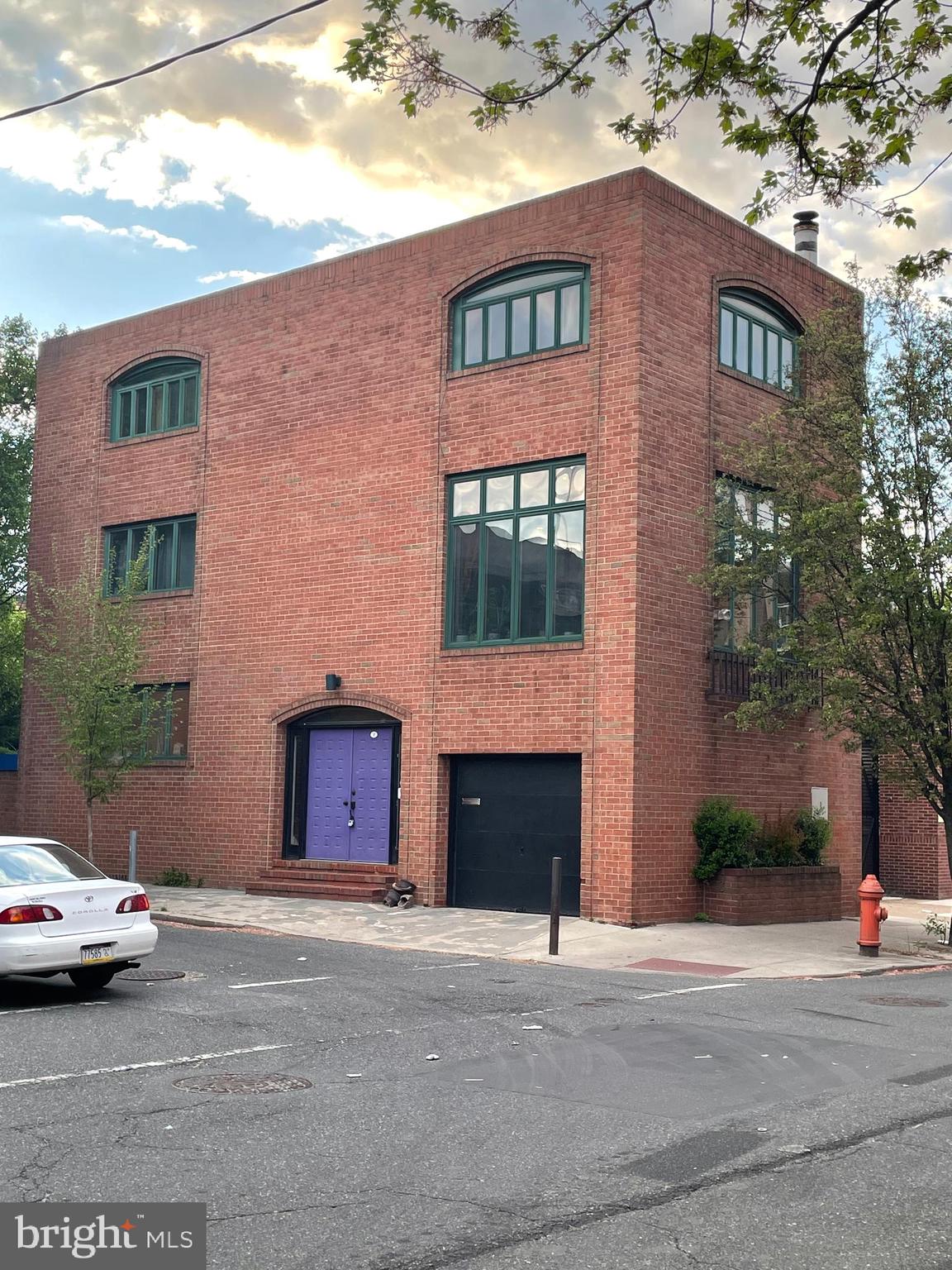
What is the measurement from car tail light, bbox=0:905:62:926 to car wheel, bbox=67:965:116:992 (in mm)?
674

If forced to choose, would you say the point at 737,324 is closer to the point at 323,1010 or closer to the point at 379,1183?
the point at 323,1010

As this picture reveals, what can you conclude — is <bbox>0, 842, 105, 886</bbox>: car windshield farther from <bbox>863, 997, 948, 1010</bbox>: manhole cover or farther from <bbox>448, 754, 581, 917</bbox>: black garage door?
<bbox>448, 754, 581, 917</bbox>: black garage door

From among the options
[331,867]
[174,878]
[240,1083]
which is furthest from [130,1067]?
[174,878]

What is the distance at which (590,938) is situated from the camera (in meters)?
17.5

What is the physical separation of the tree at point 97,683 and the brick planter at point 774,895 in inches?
385

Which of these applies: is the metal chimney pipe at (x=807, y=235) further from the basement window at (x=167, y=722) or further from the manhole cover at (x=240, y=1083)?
the manhole cover at (x=240, y=1083)

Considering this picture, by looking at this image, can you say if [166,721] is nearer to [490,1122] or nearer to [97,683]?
[97,683]

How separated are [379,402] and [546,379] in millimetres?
3248

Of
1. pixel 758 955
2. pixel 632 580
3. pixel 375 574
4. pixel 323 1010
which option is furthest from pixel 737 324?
pixel 323 1010

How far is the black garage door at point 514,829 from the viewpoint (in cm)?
1973

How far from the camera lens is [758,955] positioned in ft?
54.0

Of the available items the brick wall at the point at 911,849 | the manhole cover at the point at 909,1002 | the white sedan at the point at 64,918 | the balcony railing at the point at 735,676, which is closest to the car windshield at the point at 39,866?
the white sedan at the point at 64,918

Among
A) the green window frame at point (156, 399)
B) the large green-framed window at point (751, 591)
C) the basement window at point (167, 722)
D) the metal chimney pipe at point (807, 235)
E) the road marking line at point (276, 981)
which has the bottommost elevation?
the road marking line at point (276, 981)

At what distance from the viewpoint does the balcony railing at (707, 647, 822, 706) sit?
802 inches
